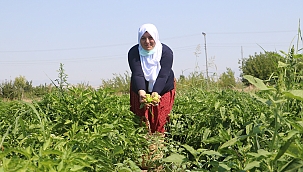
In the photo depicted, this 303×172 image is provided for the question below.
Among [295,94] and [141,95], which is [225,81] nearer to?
[141,95]

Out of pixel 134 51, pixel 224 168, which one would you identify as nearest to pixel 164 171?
pixel 134 51

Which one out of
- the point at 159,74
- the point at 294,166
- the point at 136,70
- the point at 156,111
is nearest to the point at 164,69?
the point at 159,74

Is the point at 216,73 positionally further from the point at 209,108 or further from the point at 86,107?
the point at 86,107

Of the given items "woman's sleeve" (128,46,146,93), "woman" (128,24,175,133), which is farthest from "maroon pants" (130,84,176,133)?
"woman's sleeve" (128,46,146,93)

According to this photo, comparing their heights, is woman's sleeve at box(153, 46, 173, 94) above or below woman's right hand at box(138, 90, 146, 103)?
above

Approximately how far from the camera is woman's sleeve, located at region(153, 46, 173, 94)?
439cm

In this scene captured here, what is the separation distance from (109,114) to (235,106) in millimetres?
1006

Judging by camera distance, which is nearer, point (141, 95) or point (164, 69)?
point (141, 95)

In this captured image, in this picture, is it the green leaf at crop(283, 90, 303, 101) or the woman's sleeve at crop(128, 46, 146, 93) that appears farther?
the woman's sleeve at crop(128, 46, 146, 93)

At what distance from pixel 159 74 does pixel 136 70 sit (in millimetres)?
226

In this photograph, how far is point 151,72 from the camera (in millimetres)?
4449

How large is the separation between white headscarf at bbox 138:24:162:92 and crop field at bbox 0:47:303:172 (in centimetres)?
49

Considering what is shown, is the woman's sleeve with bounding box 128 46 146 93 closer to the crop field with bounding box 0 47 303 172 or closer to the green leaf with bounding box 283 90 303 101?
the crop field with bounding box 0 47 303 172

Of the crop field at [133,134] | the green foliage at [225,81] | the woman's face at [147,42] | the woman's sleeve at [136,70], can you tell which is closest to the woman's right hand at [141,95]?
the woman's sleeve at [136,70]
